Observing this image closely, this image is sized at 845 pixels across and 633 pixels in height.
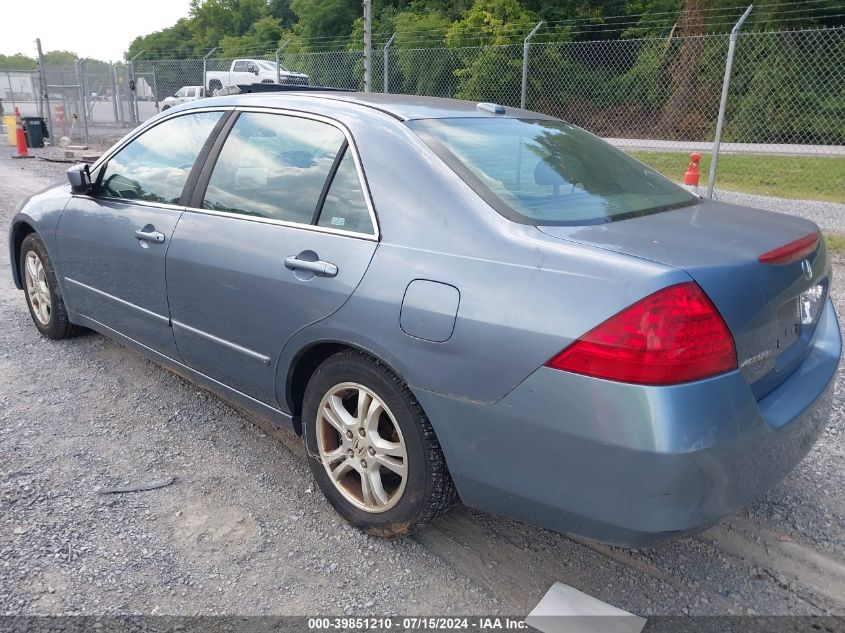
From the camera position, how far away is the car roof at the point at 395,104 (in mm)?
2967

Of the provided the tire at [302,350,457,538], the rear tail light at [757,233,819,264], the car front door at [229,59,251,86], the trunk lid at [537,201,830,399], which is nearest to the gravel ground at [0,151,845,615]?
the tire at [302,350,457,538]

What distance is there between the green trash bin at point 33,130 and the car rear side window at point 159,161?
733 inches

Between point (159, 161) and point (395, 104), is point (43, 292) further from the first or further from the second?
point (395, 104)

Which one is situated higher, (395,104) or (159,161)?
(395,104)

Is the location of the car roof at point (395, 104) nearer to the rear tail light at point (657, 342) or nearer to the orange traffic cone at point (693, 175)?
the rear tail light at point (657, 342)

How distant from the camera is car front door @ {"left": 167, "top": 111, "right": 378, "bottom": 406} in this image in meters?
2.69

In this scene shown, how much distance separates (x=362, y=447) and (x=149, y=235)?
1.63m

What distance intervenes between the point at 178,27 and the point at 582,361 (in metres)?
84.9

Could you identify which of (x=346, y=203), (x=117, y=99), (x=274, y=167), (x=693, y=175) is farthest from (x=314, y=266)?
(x=117, y=99)

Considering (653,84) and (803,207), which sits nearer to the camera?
(803,207)

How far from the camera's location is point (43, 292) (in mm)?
4777

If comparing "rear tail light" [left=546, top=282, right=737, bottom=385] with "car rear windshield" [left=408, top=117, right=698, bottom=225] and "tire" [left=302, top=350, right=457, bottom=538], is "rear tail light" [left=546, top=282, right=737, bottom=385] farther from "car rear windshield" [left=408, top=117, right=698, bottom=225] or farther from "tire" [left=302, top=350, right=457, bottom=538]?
"tire" [left=302, top=350, right=457, bottom=538]

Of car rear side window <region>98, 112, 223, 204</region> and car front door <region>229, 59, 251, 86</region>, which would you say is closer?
car rear side window <region>98, 112, 223, 204</region>

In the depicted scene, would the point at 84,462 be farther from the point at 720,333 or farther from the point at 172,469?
the point at 720,333
